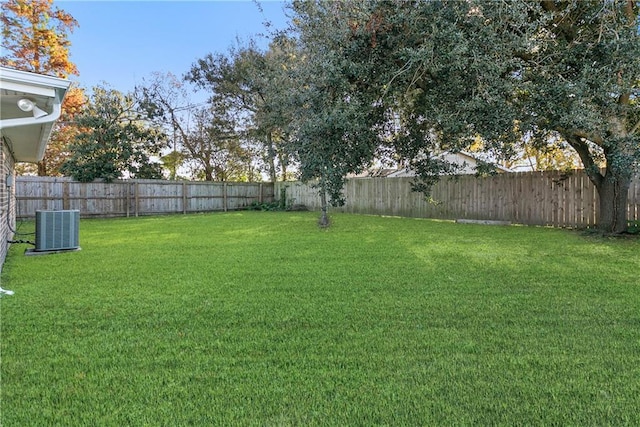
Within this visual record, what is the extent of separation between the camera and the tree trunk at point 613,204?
7.69 meters

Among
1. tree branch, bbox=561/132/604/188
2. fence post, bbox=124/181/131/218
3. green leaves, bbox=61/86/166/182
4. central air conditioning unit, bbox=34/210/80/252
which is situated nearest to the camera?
central air conditioning unit, bbox=34/210/80/252

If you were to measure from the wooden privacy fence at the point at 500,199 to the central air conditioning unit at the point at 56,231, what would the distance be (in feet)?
25.5

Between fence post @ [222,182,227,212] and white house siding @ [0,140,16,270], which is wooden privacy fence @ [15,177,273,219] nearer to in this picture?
fence post @ [222,182,227,212]

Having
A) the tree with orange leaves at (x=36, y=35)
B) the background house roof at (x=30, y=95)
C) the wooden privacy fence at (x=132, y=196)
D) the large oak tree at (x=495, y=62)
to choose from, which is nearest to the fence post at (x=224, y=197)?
the wooden privacy fence at (x=132, y=196)

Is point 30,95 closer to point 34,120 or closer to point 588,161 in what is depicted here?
point 34,120

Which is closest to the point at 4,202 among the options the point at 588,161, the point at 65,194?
the point at 65,194

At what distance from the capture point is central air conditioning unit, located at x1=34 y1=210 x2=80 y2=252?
615 centimetres

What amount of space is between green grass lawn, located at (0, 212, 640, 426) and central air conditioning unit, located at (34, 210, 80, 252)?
33.9 inches

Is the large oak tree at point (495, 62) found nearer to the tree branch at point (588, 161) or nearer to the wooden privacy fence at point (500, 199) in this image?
the tree branch at point (588, 161)

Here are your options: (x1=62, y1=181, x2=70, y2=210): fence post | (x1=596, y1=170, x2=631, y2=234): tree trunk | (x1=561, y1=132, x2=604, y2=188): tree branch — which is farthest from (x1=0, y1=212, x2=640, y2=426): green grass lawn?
(x1=62, y1=181, x2=70, y2=210): fence post

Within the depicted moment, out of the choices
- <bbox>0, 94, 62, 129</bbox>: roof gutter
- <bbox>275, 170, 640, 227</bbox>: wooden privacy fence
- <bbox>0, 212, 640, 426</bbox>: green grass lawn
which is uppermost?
<bbox>0, 94, 62, 129</bbox>: roof gutter

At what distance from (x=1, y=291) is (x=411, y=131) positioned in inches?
244

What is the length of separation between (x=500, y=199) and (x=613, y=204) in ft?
11.5

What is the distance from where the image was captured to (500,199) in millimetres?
11250
